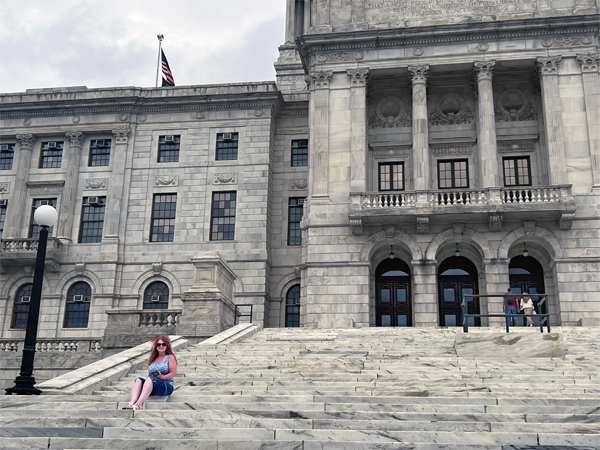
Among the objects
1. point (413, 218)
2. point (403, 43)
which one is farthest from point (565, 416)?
point (403, 43)

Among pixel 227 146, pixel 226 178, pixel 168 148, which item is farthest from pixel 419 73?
pixel 168 148

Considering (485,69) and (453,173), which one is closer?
(485,69)

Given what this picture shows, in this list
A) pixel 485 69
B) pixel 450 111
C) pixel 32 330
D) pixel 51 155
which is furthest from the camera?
pixel 51 155

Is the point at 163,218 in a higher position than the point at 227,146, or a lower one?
lower

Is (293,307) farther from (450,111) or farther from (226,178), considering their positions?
(450,111)

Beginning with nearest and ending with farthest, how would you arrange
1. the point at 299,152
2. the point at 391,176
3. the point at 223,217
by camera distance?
the point at 391,176
the point at 223,217
the point at 299,152

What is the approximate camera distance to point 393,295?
3194cm

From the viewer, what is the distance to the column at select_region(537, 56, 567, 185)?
96.3ft

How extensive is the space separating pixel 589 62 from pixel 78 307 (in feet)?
89.0

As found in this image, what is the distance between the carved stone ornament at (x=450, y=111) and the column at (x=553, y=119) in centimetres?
388

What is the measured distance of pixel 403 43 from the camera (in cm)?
3225

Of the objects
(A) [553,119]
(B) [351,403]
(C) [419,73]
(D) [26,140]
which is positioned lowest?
(B) [351,403]

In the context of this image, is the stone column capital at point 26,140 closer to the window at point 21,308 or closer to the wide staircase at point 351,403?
the window at point 21,308

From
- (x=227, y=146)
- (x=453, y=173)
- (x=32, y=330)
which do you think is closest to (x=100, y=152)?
(x=227, y=146)
